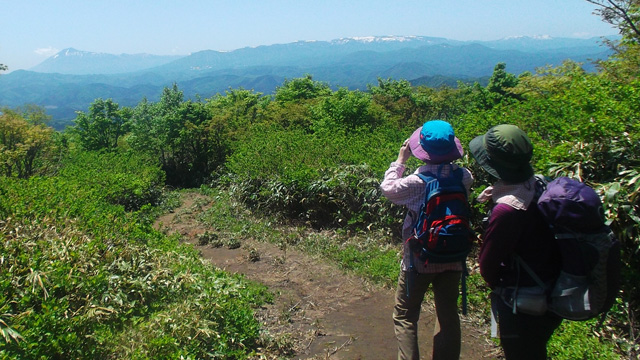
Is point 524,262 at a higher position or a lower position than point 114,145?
higher

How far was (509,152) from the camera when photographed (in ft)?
6.77

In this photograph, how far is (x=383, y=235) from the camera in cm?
584

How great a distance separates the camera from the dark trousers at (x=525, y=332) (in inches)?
80.0

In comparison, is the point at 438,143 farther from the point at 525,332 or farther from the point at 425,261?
the point at 525,332

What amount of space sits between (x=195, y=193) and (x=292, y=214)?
18.0 ft

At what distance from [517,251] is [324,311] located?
2.57 metres

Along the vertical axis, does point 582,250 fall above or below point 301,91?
above

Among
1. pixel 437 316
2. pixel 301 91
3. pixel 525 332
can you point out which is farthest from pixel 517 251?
pixel 301 91

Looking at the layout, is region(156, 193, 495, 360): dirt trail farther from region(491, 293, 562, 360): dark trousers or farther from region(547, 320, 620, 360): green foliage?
region(491, 293, 562, 360): dark trousers

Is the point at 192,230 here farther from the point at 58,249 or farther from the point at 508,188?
the point at 508,188

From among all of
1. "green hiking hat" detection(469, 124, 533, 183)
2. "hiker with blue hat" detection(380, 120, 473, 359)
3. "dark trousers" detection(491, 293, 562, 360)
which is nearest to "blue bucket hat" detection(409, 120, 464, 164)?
"hiker with blue hat" detection(380, 120, 473, 359)

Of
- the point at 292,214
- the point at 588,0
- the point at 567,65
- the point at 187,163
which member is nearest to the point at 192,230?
the point at 292,214

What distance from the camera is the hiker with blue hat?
255cm

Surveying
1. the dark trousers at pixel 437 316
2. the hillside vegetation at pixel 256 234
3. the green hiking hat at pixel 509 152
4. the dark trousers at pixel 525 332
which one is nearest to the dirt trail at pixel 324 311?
the hillside vegetation at pixel 256 234
